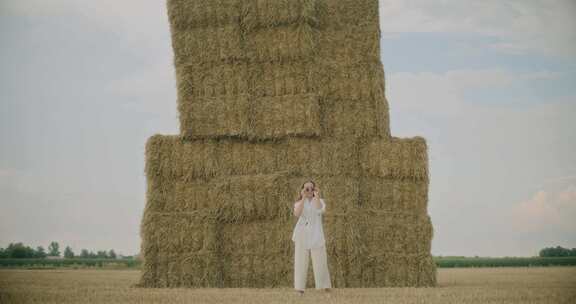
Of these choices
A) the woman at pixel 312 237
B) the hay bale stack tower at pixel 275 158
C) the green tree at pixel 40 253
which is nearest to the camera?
the woman at pixel 312 237

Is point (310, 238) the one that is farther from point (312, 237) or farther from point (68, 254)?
point (68, 254)

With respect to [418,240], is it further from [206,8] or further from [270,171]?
[206,8]

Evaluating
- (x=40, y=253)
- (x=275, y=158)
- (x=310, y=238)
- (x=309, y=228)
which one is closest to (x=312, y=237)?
(x=310, y=238)

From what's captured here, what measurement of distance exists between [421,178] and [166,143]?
15.8 feet

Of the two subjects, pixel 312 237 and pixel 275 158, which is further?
pixel 275 158

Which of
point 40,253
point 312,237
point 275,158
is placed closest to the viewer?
point 312,237

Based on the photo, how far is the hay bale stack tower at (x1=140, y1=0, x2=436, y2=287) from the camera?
14.8 m

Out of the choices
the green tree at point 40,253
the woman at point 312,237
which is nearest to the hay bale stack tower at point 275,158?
the woman at point 312,237

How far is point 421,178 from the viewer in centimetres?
1548

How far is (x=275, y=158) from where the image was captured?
15.1 m

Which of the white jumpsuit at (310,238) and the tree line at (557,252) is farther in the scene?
the tree line at (557,252)

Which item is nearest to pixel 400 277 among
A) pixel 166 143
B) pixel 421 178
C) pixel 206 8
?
pixel 421 178

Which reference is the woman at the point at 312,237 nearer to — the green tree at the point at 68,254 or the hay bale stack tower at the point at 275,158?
the hay bale stack tower at the point at 275,158

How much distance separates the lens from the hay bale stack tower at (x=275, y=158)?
48.6ft
